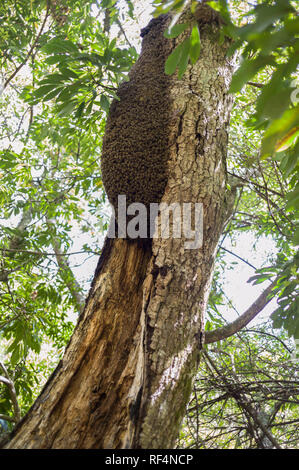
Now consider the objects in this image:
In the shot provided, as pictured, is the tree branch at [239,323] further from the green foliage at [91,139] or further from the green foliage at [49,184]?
the green foliage at [49,184]

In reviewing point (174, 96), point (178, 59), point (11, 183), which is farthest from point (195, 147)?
point (11, 183)

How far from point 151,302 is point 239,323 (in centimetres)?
150

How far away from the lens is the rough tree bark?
3.89 feet

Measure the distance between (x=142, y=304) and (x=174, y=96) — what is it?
1.16 metres

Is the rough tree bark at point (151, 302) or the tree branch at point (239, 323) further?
the tree branch at point (239, 323)

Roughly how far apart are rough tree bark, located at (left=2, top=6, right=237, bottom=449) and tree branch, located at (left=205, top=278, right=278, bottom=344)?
1.07 metres

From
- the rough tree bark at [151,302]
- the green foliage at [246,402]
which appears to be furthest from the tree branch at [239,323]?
the rough tree bark at [151,302]

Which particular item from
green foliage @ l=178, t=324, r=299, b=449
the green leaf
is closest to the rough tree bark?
the green leaf

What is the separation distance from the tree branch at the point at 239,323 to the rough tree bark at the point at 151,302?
1066mm

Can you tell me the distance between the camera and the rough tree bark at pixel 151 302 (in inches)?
46.7

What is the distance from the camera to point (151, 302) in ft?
4.61

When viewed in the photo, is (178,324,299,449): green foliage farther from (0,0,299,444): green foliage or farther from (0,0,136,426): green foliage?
(0,0,136,426): green foliage

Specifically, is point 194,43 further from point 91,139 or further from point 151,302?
point 91,139
